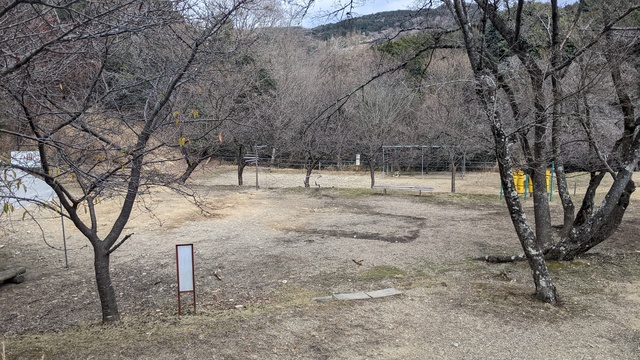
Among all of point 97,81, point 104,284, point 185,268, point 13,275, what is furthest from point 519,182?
point 13,275

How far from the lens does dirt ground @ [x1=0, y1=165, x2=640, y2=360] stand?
3.89 m

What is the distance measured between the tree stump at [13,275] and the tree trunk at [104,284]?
108 inches

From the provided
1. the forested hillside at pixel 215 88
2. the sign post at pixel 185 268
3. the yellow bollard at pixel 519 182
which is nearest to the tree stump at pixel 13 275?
the forested hillside at pixel 215 88

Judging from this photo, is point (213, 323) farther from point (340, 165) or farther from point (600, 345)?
point (340, 165)

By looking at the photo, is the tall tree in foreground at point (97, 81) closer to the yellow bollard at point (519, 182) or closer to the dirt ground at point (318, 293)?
the dirt ground at point (318, 293)

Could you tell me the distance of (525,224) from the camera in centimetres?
503

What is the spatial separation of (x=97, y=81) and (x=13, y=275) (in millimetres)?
4076

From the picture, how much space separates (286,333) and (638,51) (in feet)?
21.7

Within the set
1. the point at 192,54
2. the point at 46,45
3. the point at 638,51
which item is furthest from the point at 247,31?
the point at 638,51

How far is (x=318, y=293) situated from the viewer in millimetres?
5797

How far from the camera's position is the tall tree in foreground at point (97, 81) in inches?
120

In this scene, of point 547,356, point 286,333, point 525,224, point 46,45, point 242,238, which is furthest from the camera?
point 242,238

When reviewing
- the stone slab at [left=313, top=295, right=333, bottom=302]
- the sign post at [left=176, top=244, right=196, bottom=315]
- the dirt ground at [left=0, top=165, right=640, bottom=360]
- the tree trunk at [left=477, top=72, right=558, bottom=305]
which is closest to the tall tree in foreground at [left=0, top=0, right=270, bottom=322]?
the sign post at [left=176, top=244, right=196, bottom=315]

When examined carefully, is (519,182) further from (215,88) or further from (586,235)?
(215,88)
